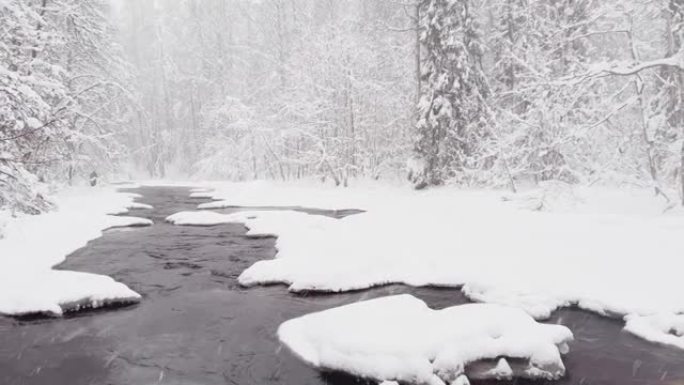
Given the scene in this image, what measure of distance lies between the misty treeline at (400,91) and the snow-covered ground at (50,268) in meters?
1.56

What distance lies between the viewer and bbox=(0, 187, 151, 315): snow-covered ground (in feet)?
25.1

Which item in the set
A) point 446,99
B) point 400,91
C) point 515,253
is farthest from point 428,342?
point 400,91

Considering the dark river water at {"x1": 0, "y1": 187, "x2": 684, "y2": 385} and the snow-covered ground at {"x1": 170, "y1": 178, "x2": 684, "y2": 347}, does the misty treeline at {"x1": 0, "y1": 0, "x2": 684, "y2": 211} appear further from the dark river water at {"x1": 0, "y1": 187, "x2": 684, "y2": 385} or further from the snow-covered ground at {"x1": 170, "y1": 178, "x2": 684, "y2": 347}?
the dark river water at {"x1": 0, "y1": 187, "x2": 684, "y2": 385}

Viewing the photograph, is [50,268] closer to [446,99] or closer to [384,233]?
[384,233]

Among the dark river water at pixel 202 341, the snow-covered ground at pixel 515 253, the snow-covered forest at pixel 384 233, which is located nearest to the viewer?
the dark river water at pixel 202 341

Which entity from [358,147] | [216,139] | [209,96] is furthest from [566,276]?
[209,96]

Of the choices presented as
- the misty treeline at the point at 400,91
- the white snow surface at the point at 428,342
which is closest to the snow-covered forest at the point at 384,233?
the white snow surface at the point at 428,342

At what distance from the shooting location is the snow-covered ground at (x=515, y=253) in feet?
24.4

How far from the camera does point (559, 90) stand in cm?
1209

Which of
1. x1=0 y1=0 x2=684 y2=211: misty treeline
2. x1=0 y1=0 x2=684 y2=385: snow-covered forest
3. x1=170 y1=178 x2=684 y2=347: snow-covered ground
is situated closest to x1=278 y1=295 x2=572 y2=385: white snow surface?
x1=0 y1=0 x2=684 y2=385: snow-covered forest

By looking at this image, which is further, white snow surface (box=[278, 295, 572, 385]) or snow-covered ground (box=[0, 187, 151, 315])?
snow-covered ground (box=[0, 187, 151, 315])

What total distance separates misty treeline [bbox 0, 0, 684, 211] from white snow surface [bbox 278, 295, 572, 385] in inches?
249

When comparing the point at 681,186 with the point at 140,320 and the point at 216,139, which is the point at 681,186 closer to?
the point at 140,320

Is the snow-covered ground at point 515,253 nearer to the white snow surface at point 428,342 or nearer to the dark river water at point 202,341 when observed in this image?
the dark river water at point 202,341
